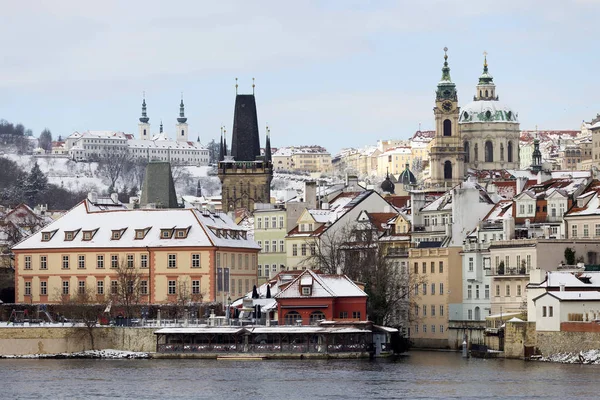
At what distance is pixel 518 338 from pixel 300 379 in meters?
14.8

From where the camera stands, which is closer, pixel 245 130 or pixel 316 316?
pixel 316 316

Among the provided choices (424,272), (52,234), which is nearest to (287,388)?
(424,272)

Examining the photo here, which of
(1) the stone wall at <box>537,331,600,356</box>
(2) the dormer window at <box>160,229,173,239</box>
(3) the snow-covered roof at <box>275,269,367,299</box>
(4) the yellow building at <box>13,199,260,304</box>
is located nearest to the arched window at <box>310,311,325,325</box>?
(3) the snow-covered roof at <box>275,269,367,299</box>

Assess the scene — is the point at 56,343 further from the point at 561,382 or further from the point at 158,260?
the point at 561,382

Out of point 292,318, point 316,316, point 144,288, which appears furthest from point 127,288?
point 316,316

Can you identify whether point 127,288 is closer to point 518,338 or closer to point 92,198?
point 92,198

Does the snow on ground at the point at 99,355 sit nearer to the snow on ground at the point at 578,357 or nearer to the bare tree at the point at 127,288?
the bare tree at the point at 127,288

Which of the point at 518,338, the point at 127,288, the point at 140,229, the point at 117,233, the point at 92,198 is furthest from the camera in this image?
the point at 92,198

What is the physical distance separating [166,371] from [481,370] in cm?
1453

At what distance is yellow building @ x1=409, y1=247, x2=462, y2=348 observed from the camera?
353 feet

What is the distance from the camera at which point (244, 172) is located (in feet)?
589

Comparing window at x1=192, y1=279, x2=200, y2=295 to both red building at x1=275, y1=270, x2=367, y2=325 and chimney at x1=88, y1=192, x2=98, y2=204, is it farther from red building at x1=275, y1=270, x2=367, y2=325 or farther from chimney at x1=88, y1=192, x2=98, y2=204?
red building at x1=275, y1=270, x2=367, y2=325

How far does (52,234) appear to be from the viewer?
118062 mm

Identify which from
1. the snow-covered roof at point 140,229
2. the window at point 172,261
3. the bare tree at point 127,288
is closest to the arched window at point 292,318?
the bare tree at point 127,288
